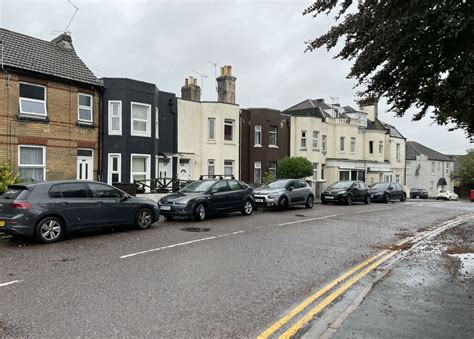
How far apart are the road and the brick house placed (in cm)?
804

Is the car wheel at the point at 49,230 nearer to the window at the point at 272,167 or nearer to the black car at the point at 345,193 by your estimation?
the black car at the point at 345,193

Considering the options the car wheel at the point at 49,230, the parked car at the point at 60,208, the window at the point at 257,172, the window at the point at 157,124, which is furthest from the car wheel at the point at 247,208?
the window at the point at 257,172

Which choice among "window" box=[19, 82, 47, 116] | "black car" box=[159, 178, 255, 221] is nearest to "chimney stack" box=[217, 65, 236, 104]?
"black car" box=[159, 178, 255, 221]

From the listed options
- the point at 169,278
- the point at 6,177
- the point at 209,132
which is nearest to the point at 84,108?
the point at 6,177

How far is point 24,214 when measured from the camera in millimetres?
9352

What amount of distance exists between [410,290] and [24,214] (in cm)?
860

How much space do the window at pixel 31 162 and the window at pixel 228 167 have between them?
12.8m

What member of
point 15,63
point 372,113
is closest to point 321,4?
point 15,63

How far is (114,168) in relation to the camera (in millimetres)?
20734

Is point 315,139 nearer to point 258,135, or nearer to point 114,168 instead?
point 258,135

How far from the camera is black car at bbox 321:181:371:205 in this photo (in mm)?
23812

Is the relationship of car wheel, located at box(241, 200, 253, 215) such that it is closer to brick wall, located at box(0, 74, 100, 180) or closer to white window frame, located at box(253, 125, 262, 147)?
brick wall, located at box(0, 74, 100, 180)

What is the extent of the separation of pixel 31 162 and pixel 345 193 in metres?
17.3

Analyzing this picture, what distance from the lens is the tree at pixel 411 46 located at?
602 centimetres
